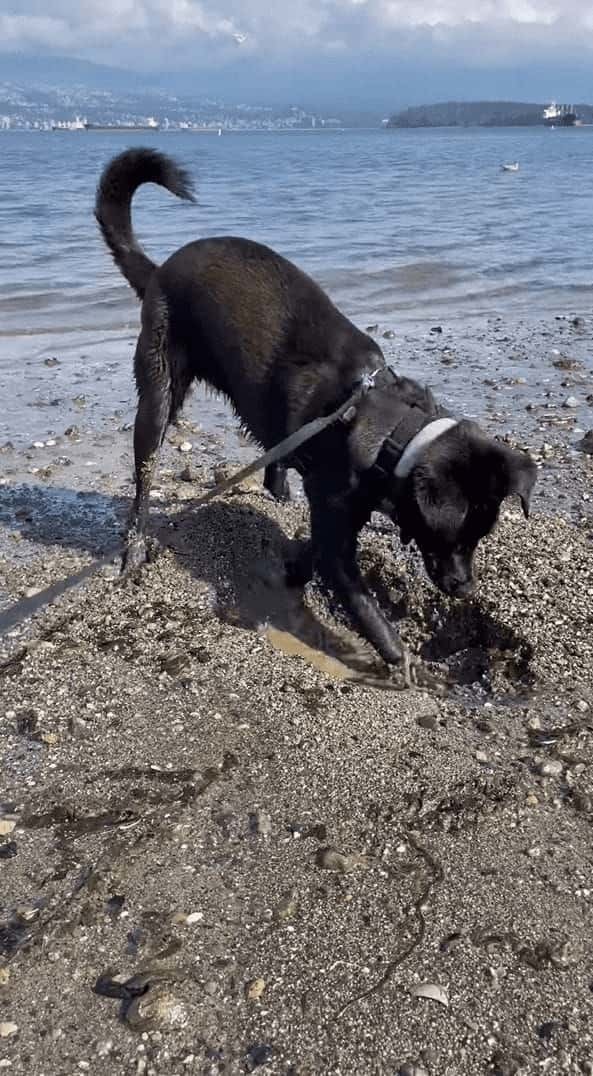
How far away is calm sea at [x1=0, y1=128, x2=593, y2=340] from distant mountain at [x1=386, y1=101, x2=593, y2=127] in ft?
367

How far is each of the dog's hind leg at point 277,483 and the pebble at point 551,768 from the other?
8.36ft

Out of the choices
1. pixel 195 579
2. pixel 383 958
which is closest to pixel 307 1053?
pixel 383 958

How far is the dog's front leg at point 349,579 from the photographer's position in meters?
3.90

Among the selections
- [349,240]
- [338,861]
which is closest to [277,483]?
[338,861]

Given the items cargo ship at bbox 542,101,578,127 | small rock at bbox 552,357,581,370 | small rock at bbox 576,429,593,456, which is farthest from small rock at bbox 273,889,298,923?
cargo ship at bbox 542,101,578,127

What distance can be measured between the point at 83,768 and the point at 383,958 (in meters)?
1.25

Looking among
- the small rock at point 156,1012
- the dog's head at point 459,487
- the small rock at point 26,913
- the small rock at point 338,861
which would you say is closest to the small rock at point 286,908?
the small rock at point 338,861

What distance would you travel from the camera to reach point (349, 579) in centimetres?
396

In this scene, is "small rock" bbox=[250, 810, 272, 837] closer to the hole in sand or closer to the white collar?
the hole in sand

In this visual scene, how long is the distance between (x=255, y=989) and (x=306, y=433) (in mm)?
1961

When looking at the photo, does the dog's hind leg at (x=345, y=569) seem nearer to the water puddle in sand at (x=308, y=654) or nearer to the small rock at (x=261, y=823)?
the water puddle in sand at (x=308, y=654)

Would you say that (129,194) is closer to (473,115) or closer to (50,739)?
(50,739)

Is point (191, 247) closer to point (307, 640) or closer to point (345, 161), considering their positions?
point (307, 640)

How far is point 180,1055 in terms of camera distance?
6.99 ft
